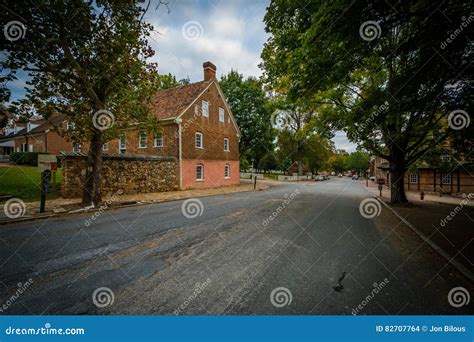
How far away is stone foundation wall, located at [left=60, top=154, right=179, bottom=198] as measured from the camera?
1220 cm

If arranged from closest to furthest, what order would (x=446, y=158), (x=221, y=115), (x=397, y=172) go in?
(x=397, y=172) → (x=446, y=158) → (x=221, y=115)

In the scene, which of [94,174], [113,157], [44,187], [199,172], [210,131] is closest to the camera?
[44,187]

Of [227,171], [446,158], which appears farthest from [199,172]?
[446,158]

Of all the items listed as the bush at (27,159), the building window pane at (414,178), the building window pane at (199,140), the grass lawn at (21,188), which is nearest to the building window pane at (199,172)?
the building window pane at (199,140)

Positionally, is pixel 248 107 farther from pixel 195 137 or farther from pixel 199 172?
pixel 199 172

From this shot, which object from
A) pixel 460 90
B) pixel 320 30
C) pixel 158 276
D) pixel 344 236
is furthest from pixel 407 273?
pixel 460 90

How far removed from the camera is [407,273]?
13.3 ft

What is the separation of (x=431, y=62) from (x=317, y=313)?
5.94 metres

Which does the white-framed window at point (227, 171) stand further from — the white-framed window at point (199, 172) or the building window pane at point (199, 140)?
the building window pane at point (199, 140)

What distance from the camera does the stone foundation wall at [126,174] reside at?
1220 centimetres

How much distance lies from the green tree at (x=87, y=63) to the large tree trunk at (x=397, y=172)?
14.2 m

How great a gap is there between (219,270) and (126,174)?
43.5ft

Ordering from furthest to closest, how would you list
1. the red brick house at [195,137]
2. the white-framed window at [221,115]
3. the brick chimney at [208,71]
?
the white-framed window at [221,115] < the brick chimney at [208,71] < the red brick house at [195,137]

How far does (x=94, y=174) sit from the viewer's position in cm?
1058
